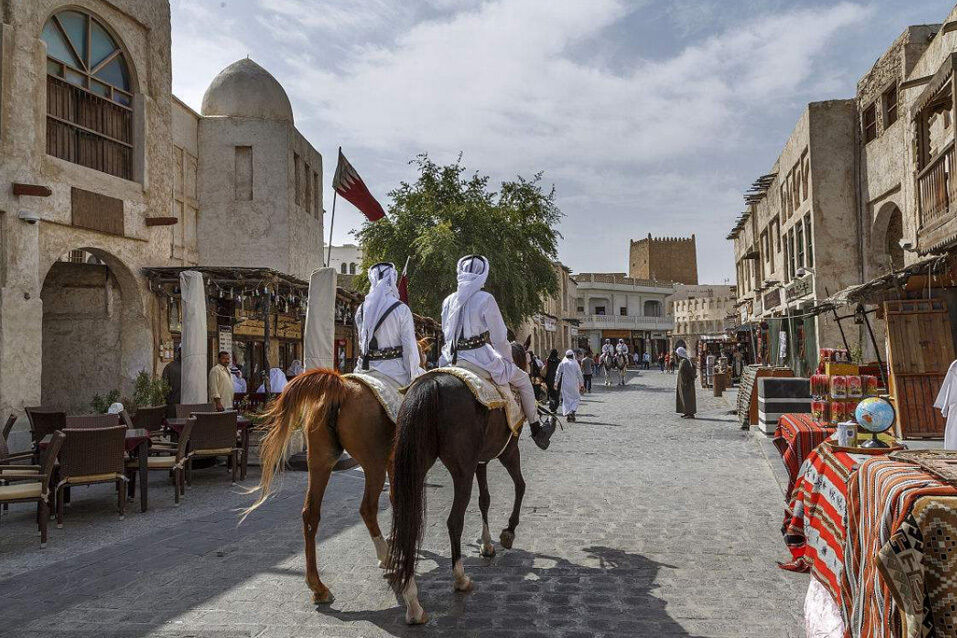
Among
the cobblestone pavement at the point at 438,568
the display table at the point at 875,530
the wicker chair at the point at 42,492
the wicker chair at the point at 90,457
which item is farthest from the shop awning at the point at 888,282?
the wicker chair at the point at 42,492

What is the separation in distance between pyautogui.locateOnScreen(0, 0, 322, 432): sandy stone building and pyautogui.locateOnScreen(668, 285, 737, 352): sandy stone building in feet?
196

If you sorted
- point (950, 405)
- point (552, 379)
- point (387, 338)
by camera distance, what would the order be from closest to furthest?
point (387, 338) < point (950, 405) < point (552, 379)

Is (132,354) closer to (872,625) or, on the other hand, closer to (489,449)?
(489,449)

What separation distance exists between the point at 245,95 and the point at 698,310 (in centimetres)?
6063

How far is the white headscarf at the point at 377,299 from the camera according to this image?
611 centimetres

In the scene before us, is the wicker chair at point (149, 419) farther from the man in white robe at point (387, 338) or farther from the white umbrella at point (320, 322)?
the man in white robe at point (387, 338)

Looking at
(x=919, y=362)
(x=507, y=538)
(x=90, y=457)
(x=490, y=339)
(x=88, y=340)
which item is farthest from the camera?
(x=88, y=340)

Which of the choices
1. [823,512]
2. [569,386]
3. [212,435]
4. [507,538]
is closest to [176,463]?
[212,435]

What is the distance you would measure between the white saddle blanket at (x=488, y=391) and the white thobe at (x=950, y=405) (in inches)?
150

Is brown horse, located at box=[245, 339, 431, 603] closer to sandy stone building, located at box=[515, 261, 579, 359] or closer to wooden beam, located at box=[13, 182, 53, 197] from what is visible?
wooden beam, located at box=[13, 182, 53, 197]

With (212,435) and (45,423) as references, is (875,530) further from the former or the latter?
(45,423)

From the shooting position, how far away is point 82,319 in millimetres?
14086

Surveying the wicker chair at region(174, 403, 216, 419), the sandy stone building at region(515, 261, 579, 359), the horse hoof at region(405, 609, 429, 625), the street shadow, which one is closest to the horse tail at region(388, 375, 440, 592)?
the horse hoof at region(405, 609, 429, 625)

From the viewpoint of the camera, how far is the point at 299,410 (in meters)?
5.12
